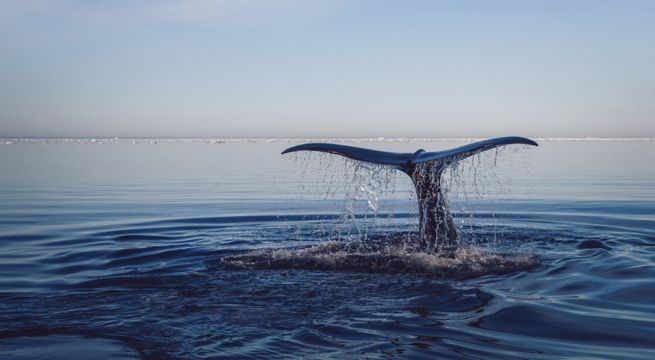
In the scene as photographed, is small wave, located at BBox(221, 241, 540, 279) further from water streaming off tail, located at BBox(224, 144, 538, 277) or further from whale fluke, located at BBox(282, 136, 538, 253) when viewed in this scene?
whale fluke, located at BBox(282, 136, 538, 253)

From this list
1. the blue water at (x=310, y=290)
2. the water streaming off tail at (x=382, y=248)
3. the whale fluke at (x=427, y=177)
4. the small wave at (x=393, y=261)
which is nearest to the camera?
the blue water at (x=310, y=290)

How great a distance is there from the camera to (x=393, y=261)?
899cm

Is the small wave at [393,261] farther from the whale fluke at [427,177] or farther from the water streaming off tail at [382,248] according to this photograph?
the whale fluke at [427,177]

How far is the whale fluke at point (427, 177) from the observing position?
911 centimetres

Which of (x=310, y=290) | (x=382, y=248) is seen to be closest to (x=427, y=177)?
(x=382, y=248)

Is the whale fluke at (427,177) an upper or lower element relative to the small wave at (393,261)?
upper

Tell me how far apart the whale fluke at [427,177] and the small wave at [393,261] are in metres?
0.36

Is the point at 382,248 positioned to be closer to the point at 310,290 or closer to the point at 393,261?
the point at 393,261

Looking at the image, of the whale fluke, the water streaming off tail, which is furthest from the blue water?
the whale fluke

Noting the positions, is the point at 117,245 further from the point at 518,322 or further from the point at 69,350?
the point at 518,322

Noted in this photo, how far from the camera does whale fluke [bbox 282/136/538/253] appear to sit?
911 centimetres

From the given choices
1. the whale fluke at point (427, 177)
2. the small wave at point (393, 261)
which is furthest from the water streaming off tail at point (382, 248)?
the whale fluke at point (427, 177)

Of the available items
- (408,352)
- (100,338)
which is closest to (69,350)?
(100,338)

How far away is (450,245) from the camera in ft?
31.7
